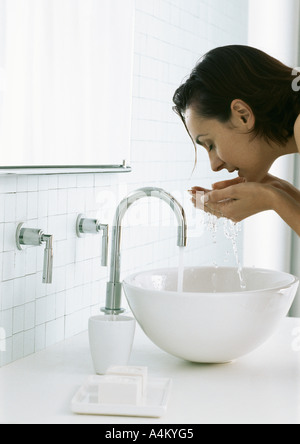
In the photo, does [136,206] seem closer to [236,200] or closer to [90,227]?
[90,227]

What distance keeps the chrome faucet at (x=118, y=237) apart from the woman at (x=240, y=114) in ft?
0.30

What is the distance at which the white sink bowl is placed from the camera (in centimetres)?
104

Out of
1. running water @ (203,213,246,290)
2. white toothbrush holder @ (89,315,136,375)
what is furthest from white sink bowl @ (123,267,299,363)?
running water @ (203,213,246,290)

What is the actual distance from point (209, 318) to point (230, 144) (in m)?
0.39

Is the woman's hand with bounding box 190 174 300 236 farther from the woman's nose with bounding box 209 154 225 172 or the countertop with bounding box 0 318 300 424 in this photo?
the countertop with bounding box 0 318 300 424

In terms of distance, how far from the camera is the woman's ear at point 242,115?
1.25m

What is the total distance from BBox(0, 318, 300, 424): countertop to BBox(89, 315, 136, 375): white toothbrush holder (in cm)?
3

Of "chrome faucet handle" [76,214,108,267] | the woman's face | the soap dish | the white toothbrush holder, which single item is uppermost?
the woman's face

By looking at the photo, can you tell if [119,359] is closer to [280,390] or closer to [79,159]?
[280,390]

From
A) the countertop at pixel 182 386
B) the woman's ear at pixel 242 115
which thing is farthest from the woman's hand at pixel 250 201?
the countertop at pixel 182 386

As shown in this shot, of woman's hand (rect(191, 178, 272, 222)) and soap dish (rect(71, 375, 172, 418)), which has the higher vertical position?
woman's hand (rect(191, 178, 272, 222))

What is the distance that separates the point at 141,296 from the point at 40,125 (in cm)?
37

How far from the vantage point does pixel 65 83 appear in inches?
49.2

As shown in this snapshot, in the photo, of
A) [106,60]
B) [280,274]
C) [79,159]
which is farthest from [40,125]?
[280,274]
